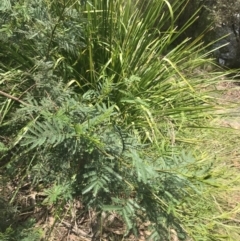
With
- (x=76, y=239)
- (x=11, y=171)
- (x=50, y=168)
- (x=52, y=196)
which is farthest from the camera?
(x=76, y=239)

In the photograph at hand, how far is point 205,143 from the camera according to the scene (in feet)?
7.29

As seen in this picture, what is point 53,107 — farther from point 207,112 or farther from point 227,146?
point 227,146

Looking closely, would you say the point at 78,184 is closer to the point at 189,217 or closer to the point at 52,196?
the point at 52,196

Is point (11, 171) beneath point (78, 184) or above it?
beneath

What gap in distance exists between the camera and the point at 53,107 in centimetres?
123

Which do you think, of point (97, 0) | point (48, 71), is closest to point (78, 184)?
point (48, 71)

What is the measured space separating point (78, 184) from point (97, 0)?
1.14 meters

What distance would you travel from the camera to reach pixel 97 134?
3.44 feet

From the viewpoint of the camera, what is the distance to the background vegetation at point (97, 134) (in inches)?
40.8

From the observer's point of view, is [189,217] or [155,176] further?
[189,217]

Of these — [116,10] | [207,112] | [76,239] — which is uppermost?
[116,10]

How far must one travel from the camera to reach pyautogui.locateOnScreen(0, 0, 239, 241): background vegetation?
3.40 feet

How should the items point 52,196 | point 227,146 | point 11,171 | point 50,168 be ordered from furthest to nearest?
1. point 227,146
2. point 11,171
3. point 50,168
4. point 52,196

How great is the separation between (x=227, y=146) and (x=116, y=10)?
1.01 metres
